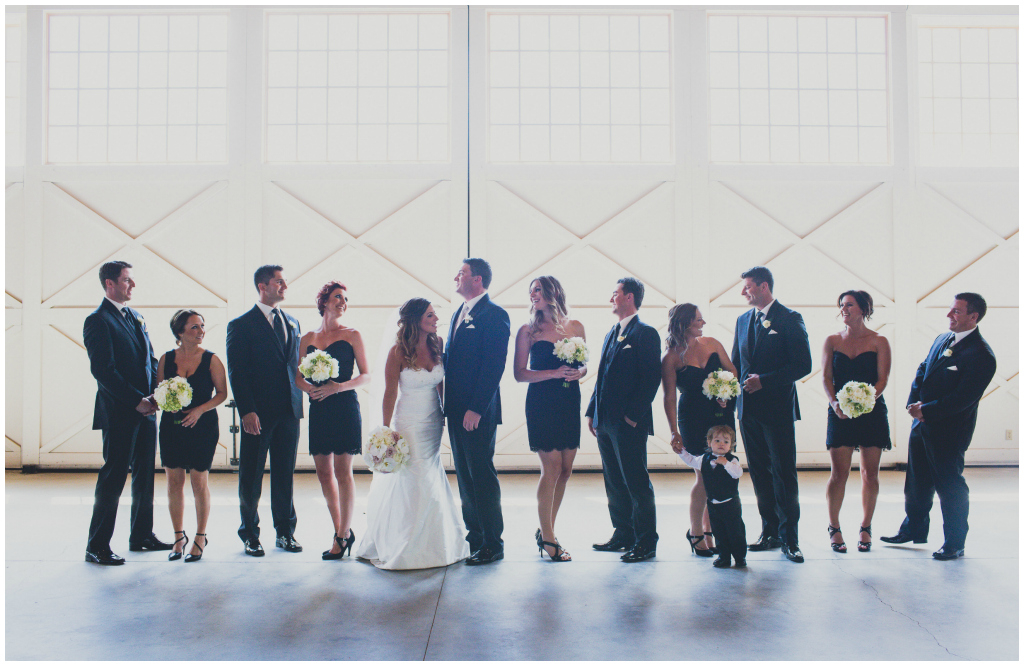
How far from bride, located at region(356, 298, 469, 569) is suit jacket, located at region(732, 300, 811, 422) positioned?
210cm

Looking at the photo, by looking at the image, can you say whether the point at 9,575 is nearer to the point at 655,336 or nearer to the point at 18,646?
the point at 18,646

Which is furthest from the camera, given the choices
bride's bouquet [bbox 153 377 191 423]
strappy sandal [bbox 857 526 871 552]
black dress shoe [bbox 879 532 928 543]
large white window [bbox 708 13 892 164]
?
large white window [bbox 708 13 892 164]

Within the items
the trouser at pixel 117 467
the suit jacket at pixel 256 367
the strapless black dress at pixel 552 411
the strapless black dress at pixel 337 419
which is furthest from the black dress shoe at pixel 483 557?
the trouser at pixel 117 467

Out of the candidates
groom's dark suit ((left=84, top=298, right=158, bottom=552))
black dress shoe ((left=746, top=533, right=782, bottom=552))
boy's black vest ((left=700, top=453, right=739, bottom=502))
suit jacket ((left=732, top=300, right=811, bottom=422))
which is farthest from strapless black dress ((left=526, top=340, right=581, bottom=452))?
groom's dark suit ((left=84, top=298, right=158, bottom=552))

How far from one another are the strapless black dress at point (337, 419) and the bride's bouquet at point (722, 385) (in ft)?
7.68

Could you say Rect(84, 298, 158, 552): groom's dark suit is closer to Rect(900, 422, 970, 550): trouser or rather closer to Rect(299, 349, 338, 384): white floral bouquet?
Rect(299, 349, 338, 384): white floral bouquet

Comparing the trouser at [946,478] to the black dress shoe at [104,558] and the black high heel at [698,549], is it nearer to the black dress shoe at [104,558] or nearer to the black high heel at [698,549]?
the black high heel at [698,549]

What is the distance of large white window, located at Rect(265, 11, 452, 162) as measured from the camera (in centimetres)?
829

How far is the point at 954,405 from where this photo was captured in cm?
426

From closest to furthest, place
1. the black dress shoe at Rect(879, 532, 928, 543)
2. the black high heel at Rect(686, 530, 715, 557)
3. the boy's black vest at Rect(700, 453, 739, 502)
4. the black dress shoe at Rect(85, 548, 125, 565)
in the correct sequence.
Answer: the boy's black vest at Rect(700, 453, 739, 502) → the black dress shoe at Rect(85, 548, 125, 565) → the black high heel at Rect(686, 530, 715, 557) → the black dress shoe at Rect(879, 532, 928, 543)

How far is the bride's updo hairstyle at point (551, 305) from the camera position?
174 inches

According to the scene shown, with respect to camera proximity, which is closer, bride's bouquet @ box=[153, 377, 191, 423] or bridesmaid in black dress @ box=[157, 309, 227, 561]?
bride's bouquet @ box=[153, 377, 191, 423]

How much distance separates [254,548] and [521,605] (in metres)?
2.03

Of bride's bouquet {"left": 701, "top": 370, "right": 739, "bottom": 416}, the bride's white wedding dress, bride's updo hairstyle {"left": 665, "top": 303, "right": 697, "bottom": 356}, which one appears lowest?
the bride's white wedding dress
